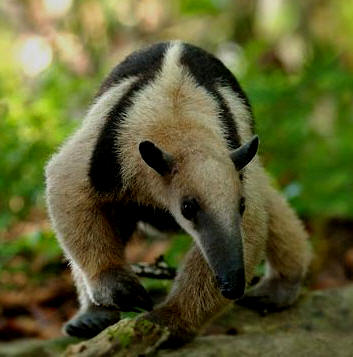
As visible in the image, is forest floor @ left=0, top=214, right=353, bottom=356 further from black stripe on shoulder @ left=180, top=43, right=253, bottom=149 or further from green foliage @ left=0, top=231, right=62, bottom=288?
black stripe on shoulder @ left=180, top=43, right=253, bottom=149

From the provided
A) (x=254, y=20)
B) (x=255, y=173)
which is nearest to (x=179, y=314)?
(x=255, y=173)

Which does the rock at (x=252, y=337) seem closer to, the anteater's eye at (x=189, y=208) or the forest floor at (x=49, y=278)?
the forest floor at (x=49, y=278)

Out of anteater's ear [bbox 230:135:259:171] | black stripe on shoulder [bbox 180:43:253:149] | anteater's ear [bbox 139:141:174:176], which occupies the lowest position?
anteater's ear [bbox 230:135:259:171]

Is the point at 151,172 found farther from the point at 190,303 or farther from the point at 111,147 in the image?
the point at 190,303

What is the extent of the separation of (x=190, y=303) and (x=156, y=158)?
1169 mm

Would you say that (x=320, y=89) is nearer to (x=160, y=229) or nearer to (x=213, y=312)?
(x=160, y=229)

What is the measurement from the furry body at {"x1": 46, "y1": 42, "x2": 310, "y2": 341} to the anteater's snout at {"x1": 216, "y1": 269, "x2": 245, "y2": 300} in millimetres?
427

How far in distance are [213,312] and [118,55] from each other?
1031cm

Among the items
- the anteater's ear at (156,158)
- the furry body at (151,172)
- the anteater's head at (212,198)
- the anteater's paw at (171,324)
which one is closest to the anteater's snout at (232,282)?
the anteater's head at (212,198)

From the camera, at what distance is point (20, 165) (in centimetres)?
866

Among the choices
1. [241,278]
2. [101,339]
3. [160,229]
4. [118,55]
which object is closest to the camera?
[241,278]

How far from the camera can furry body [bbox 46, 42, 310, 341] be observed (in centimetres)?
523

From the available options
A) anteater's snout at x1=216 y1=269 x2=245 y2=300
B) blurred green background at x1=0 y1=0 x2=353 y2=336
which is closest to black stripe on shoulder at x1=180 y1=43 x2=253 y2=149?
anteater's snout at x1=216 y1=269 x2=245 y2=300

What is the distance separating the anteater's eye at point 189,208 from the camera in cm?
492
